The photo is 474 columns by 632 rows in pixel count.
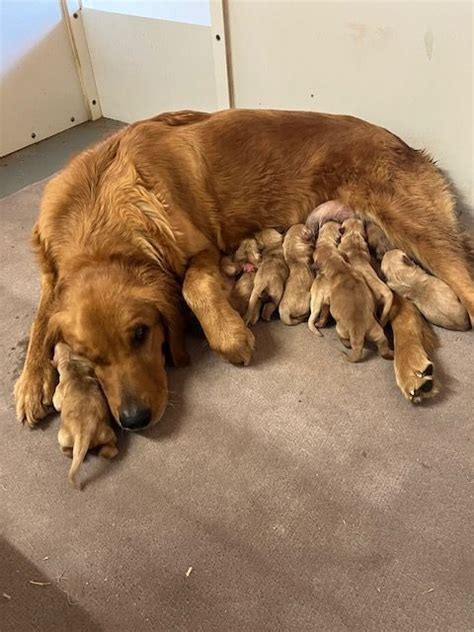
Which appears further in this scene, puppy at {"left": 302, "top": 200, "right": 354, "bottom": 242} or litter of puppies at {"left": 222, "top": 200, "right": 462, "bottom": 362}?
puppy at {"left": 302, "top": 200, "right": 354, "bottom": 242}

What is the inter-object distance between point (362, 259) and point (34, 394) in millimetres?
1240

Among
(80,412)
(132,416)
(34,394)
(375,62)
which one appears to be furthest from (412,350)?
(375,62)

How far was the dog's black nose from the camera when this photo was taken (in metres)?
1.93

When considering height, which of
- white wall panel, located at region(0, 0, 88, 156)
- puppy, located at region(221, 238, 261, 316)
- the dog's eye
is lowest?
puppy, located at region(221, 238, 261, 316)

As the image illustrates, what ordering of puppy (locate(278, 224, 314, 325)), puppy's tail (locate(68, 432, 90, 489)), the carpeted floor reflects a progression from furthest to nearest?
1. puppy (locate(278, 224, 314, 325))
2. puppy's tail (locate(68, 432, 90, 489))
3. the carpeted floor

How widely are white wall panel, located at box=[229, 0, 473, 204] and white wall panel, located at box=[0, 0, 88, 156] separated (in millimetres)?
1435

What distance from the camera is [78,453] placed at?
1857mm

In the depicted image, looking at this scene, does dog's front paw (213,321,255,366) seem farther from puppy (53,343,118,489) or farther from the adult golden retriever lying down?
puppy (53,343,118,489)

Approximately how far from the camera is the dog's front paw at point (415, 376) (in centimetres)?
198

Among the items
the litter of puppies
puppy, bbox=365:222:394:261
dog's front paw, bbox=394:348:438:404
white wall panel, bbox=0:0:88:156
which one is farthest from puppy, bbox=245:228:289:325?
white wall panel, bbox=0:0:88:156

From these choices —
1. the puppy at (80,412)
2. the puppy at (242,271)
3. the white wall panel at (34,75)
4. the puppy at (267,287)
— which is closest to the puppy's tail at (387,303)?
the puppy at (267,287)

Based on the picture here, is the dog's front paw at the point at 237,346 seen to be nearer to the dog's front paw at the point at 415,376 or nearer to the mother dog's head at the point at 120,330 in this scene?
the mother dog's head at the point at 120,330

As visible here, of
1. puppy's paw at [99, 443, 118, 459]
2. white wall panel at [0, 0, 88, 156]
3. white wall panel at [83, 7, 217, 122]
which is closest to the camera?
puppy's paw at [99, 443, 118, 459]

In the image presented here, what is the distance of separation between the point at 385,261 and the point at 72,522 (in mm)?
1377
